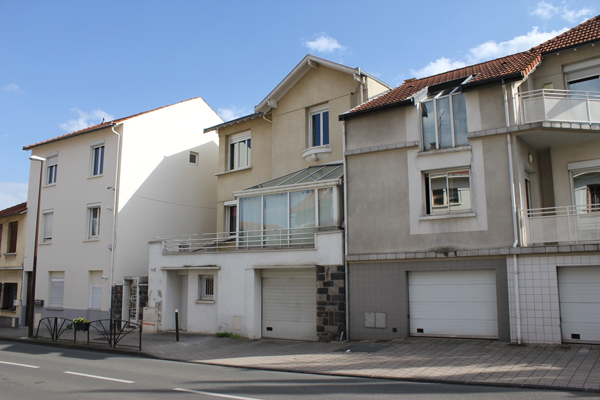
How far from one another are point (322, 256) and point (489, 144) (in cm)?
584

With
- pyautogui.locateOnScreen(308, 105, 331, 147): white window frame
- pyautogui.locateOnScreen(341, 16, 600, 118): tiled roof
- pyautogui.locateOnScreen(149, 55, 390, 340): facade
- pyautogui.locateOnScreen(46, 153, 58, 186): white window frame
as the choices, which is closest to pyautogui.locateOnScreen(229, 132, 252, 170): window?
pyautogui.locateOnScreen(149, 55, 390, 340): facade

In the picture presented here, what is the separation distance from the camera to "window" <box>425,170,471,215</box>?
1340 cm

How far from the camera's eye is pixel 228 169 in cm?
2184

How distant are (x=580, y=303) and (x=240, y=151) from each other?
14.5 meters

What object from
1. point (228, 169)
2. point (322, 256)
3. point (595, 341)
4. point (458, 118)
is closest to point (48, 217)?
point (228, 169)

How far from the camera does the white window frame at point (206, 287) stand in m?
17.7

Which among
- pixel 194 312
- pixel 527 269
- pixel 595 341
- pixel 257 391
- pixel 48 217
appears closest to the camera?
pixel 257 391

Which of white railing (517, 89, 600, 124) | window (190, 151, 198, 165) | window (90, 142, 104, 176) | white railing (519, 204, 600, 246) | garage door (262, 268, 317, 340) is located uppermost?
window (190, 151, 198, 165)

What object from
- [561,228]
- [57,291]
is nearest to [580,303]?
[561,228]

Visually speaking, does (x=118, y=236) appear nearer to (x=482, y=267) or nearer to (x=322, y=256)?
(x=322, y=256)

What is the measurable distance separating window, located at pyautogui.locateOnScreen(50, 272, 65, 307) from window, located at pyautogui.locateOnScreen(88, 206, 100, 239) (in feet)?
9.54

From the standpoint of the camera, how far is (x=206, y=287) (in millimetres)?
17875

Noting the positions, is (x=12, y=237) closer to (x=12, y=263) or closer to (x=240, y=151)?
(x=12, y=263)

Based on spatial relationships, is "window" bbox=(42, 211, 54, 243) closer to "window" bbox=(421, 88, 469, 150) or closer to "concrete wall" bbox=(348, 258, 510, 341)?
"concrete wall" bbox=(348, 258, 510, 341)
